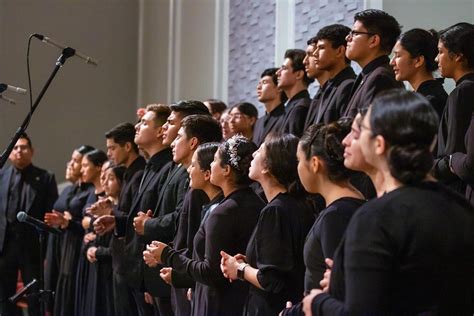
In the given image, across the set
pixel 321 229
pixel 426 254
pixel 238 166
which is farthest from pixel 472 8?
pixel 426 254

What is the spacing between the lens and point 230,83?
6480 mm

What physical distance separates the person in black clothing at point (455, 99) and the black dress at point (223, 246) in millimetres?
640

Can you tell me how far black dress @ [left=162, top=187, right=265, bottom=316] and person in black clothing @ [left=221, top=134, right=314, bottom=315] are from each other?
160 mm

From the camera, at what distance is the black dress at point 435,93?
3.16 meters

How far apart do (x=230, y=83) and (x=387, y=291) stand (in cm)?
484

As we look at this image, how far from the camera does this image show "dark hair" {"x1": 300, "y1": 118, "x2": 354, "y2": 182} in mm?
2277

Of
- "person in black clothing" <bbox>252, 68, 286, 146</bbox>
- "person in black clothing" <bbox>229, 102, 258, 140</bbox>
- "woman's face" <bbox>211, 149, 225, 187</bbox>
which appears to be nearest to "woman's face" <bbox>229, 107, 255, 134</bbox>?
"person in black clothing" <bbox>229, 102, 258, 140</bbox>

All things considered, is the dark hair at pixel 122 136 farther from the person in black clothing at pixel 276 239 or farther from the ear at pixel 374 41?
the person in black clothing at pixel 276 239

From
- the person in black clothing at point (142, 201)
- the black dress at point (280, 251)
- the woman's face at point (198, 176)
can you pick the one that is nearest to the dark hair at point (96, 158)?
the person in black clothing at point (142, 201)

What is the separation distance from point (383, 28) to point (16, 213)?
3.46 meters

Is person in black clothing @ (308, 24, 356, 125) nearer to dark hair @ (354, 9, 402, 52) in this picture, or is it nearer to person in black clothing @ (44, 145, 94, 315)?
dark hair @ (354, 9, 402, 52)

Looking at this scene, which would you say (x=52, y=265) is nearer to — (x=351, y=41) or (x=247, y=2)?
(x=247, y=2)

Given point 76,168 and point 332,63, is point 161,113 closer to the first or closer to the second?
point 332,63

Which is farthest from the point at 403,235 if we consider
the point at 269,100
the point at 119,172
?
the point at 119,172
